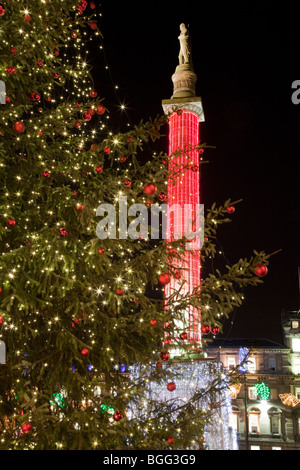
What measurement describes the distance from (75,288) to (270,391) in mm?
34621

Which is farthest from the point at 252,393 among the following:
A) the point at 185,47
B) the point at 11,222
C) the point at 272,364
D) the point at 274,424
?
the point at 11,222

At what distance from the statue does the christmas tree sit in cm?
1950

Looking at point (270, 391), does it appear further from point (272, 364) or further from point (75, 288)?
point (75, 288)

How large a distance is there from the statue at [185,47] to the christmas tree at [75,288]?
19502 mm

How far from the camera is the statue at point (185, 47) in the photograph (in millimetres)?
24094

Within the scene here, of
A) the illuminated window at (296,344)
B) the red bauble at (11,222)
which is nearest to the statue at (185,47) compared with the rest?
the red bauble at (11,222)

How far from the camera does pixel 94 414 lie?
456 cm

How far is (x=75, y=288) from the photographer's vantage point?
519cm

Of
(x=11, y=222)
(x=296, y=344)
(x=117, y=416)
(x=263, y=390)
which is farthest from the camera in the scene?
(x=296, y=344)

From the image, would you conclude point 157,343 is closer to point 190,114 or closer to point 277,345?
point 190,114

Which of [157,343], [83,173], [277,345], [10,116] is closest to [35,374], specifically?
[157,343]

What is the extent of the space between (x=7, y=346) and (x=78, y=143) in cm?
312

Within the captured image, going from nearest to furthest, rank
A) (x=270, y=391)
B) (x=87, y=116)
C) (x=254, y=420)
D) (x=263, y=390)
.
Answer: (x=87, y=116), (x=263, y=390), (x=254, y=420), (x=270, y=391)

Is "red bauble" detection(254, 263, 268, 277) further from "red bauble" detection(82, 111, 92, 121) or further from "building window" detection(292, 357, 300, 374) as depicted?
"building window" detection(292, 357, 300, 374)
